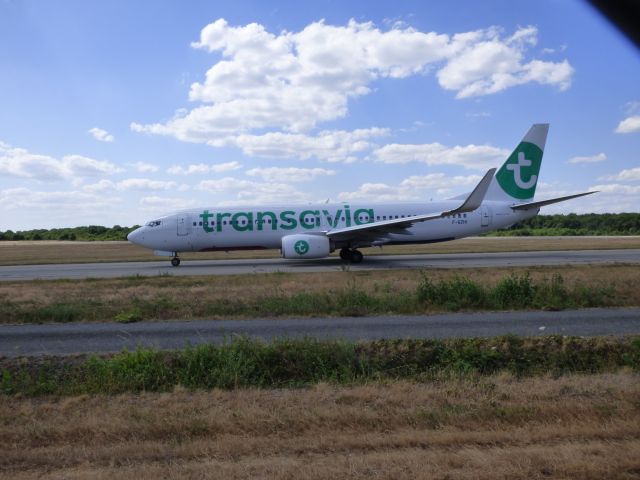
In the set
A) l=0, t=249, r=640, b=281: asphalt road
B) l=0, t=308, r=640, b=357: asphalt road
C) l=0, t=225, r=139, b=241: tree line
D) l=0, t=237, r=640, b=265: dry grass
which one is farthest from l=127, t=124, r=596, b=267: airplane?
l=0, t=225, r=139, b=241: tree line

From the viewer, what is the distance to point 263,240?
29.1 meters

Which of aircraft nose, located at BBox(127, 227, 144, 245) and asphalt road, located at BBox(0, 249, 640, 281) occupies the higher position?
aircraft nose, located at BBox(127, 227, 144, 245)

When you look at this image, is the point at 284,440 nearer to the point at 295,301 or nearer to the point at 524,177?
the point at 295,301

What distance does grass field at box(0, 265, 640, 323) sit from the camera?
44.8ft

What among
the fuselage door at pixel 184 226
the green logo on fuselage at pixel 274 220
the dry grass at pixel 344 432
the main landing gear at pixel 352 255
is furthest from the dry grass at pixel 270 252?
the dry grass at pixel 344 432

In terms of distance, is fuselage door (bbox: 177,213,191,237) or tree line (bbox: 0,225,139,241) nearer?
fuselage door (bbox: 177,213,191,237)

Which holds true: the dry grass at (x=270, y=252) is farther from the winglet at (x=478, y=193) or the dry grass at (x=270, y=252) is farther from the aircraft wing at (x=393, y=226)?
the winglet at (x=478, y=193)

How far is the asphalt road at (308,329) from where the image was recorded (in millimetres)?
10398

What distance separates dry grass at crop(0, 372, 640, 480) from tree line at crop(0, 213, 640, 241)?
6951cm

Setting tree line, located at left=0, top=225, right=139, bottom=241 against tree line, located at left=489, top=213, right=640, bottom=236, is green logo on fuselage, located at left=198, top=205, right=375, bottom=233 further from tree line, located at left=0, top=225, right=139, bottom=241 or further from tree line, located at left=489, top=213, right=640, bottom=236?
tree line, located at left=0, top=225, right=139, bottom=241

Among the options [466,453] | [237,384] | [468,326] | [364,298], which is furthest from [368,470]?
[364,298]

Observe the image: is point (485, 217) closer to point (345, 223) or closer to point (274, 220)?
point (345, 223)

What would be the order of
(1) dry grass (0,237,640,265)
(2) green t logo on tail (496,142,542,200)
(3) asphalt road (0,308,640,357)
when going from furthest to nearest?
1. (1) dry grass (0,237,640,265)
2. (2) green t logo on tail (496,142,542,200)
3. (3) asphalt road (0,308,640,357)

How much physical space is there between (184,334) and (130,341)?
3.47ft
